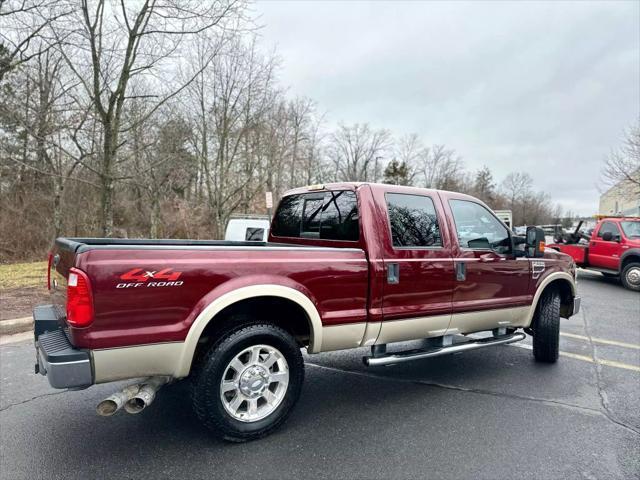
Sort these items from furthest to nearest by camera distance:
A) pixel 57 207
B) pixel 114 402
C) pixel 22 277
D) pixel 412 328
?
pixel 57 207 < pixel 22 277 < pixel 412 328 < pixel 114 402

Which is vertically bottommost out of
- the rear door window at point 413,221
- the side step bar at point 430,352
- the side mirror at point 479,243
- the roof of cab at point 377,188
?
the side step bar at point 430,352

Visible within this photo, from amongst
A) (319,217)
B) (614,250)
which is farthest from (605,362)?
(614,250)

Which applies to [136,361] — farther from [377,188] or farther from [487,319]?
[487,319]

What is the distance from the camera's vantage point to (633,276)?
1120cm

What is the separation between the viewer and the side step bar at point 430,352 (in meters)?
3.56

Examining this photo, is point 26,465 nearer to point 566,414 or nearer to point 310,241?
point 310,241

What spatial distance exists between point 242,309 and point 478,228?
8.66 feet

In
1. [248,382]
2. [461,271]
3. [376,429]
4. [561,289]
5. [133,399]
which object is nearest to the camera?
[133,399]

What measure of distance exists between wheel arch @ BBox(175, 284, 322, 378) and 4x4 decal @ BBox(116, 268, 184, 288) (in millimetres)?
294

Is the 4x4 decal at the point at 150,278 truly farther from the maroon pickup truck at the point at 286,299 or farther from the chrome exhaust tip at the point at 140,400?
the chrome exhaust tip at the point at 140,400

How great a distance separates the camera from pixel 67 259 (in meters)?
2.84

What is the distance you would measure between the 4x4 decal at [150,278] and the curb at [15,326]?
4775mm

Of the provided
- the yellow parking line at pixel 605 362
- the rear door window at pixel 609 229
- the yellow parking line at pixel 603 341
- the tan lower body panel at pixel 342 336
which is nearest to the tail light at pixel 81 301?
the tan lower body panel at pixel 342 336

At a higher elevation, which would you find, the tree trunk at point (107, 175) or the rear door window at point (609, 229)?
the tree trunk at point (107, 175)
